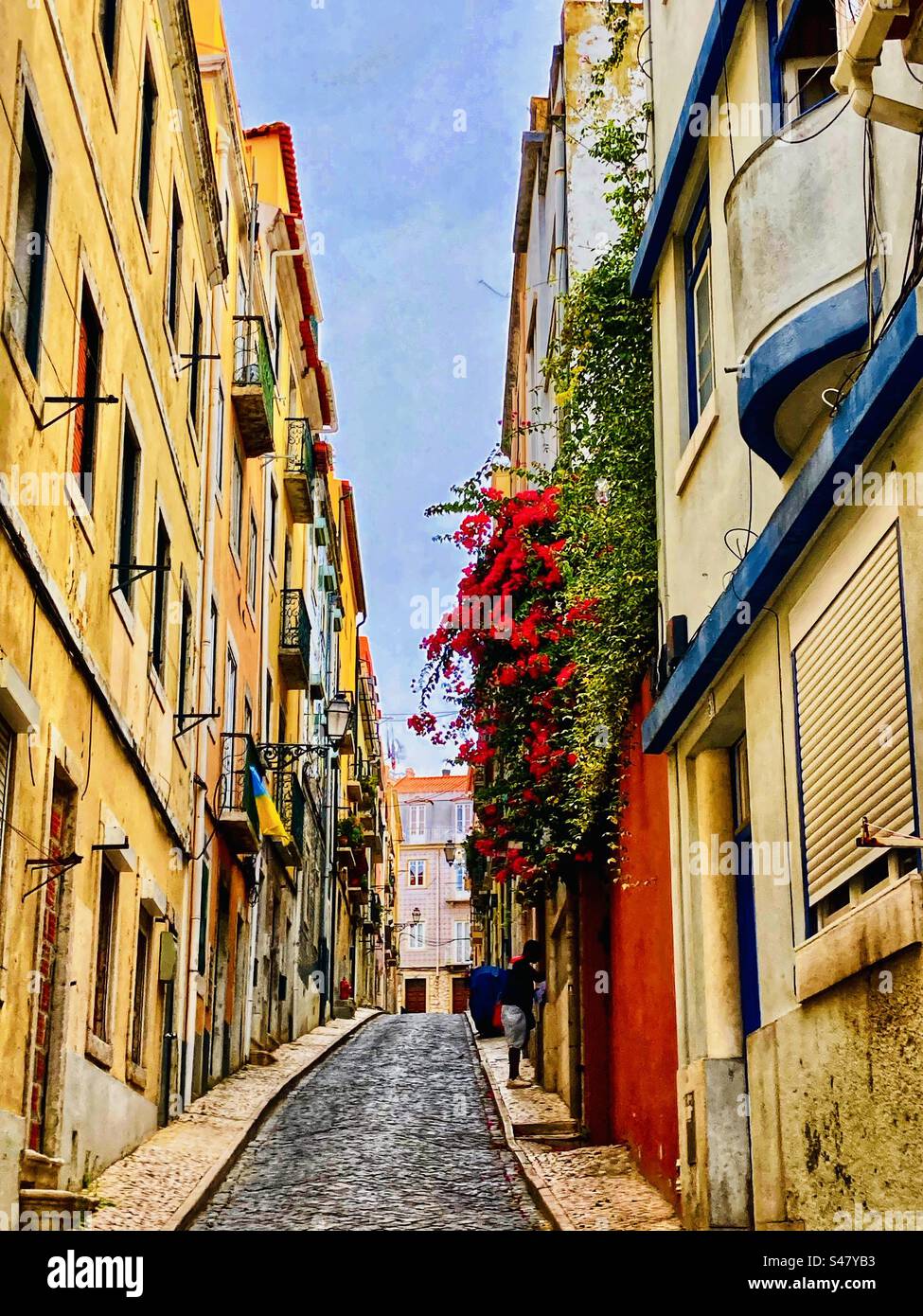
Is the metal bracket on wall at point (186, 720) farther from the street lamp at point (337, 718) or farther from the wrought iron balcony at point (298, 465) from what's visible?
the wrought iron balcony at point (298, 465)

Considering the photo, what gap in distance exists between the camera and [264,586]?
2675 cm

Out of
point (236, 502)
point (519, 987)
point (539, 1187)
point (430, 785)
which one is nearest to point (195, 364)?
point (236, 502)

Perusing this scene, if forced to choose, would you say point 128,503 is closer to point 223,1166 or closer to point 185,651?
point 185,651

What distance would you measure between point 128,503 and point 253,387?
7.85 metres

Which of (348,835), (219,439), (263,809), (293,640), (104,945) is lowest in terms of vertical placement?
(104,945)

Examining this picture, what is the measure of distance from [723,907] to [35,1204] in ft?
14.4

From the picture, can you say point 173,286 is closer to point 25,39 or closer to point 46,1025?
point 25,39

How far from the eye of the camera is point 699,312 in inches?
456

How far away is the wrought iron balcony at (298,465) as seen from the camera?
29547 millimetres

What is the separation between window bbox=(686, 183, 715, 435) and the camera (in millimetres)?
11203

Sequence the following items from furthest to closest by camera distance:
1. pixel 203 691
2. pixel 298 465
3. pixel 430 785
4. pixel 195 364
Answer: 1. pixel 430 785
2. pixel 298 465
3. pixel 203 691
4. pixel 195 364

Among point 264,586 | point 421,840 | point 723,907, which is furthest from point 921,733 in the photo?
point 421,840

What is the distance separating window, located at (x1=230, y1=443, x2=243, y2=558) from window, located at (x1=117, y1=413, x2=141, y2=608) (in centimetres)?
773

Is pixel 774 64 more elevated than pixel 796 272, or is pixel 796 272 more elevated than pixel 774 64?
pixel 774 64
